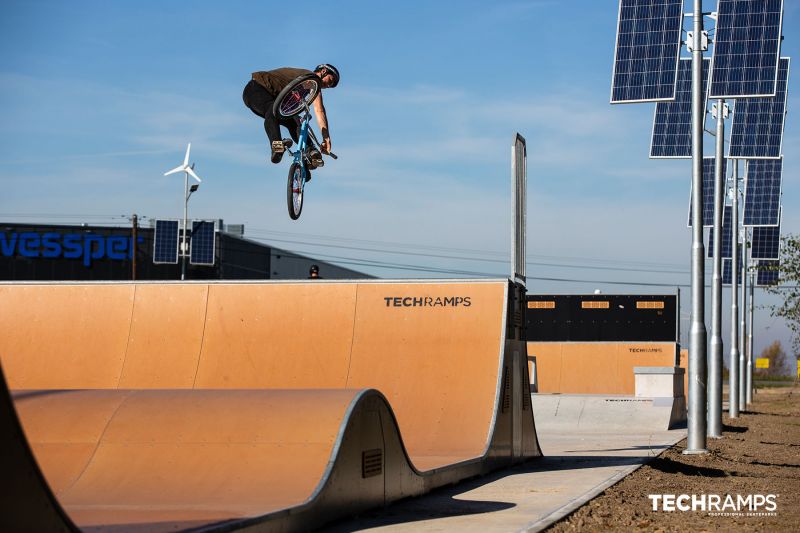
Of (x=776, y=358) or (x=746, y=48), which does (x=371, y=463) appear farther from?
(x=776, y=358)

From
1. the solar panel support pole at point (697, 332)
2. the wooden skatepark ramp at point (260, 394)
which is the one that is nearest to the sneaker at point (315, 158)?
the wooden skatepark ramp at point (260, 394)

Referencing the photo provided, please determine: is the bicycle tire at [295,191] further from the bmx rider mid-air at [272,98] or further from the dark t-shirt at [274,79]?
the dark t-shirt at [274,79]

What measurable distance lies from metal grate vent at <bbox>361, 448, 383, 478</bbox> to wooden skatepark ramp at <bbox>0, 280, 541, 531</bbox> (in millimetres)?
24

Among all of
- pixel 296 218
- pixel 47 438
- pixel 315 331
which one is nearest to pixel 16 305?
pixel 315 331

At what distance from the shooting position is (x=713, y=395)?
2078 cm

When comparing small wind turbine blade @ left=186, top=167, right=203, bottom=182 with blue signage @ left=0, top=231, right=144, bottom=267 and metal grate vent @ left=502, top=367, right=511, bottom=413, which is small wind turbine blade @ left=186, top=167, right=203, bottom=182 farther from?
metal grate vent @ left=502, top=367, right=511, bottom=413

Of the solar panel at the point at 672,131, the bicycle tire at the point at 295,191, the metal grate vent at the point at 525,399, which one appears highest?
the solar panel at the point at 672,131

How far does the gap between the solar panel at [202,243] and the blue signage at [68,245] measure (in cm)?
716

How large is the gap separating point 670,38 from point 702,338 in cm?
921

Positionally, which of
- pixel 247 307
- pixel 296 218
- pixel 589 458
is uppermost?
pixel 296 218

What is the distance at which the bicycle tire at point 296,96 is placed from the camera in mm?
11977

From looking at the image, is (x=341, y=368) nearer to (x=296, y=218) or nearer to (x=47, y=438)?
(x=296, y=218)

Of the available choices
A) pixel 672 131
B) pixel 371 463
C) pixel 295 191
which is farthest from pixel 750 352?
pixel 371 463

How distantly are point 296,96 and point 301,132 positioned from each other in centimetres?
48
